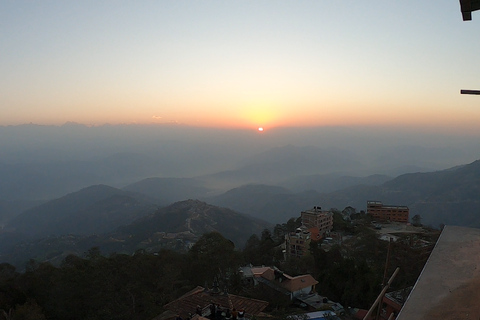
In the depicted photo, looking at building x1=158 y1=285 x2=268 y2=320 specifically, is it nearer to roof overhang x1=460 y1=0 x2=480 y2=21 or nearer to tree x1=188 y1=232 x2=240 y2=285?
tree x1=188 y1=232 x2=240 y2=285

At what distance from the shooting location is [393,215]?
46281 mm

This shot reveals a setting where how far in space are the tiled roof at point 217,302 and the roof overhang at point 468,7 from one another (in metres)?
10.3

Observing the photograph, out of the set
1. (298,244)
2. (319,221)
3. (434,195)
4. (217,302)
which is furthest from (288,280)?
(434,195)

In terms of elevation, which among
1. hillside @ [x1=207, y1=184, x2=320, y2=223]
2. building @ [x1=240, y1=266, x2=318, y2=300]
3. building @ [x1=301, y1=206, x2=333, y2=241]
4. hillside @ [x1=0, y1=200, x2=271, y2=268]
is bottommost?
hillside @ [x1=207, y1=184, x2=320, y2=223]

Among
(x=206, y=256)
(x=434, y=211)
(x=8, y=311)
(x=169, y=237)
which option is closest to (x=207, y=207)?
(x=169, y=237)

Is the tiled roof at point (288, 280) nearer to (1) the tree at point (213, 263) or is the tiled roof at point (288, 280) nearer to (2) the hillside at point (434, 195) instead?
(1) the tree at point (213, 263)

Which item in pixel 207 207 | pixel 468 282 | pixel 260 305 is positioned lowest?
pixel 207 207

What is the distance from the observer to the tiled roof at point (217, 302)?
1098cm

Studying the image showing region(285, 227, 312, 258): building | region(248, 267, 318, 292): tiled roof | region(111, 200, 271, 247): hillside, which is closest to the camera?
region(248, 267, 318, 292): tiled roof

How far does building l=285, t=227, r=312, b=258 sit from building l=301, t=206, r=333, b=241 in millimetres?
5100

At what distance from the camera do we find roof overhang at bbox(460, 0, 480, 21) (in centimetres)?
265

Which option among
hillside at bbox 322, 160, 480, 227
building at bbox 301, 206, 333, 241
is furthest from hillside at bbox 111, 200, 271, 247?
hillside at bbox 322, 160, 480, 227

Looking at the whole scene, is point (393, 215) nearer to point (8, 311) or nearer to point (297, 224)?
point (297, 224)

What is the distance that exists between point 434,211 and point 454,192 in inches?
527
